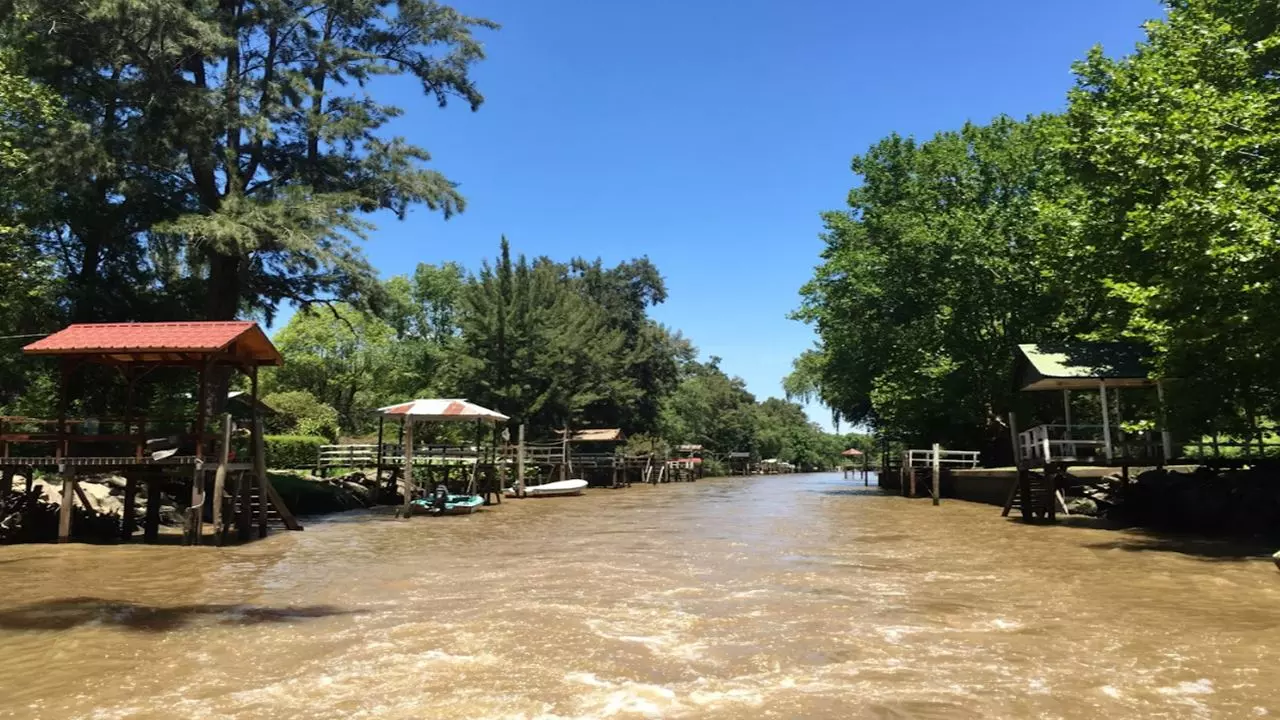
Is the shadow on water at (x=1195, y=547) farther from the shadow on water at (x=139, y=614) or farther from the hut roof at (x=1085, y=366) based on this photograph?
the shadow on water at (x=139, y=614)

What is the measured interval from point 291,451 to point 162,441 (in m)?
19.9

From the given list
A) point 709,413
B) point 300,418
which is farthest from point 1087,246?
point 709,413

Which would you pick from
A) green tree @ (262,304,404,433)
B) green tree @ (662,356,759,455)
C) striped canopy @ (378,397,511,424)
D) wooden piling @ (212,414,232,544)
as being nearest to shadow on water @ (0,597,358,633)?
wooden piling @ (212,414,232,544)

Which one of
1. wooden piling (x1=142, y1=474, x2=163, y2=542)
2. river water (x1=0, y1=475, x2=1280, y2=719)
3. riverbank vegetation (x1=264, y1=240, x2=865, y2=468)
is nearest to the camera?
river water (x1=0, y1=475, x2=1280, y2=719)

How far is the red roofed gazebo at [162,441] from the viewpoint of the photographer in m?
16.1

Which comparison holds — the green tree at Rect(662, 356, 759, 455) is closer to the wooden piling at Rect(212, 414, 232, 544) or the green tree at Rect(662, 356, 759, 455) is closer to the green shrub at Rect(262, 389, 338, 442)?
the green shrub at Rect(262, 389, 338, 442)

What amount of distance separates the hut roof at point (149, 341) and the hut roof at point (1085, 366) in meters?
18.9

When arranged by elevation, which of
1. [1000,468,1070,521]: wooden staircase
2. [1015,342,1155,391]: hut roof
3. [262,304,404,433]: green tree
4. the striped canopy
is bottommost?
[1000,468,1070,521]: wooden staircase

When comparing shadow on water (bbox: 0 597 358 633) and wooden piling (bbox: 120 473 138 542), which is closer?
shadow on water (bbox: 0 597 358 633)

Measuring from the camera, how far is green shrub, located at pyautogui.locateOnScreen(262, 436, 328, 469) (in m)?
37.0

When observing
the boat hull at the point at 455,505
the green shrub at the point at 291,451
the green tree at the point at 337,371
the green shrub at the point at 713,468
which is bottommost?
the green shrub at the point at 713,468

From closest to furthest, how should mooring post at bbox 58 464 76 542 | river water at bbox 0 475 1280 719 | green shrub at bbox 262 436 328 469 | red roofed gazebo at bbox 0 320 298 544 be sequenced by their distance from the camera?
river water at bbox 0 475 1280 719 < red roofed gazebo at bbox 0 320 298 544 < mooring post at bbox 58 464 76 542 < green shrub at bbox 262 436 328 469

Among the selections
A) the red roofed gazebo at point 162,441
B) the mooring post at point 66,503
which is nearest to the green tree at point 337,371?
the red roofed gazebo at point 162,441

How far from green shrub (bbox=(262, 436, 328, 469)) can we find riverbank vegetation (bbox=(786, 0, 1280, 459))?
24.9 metres
